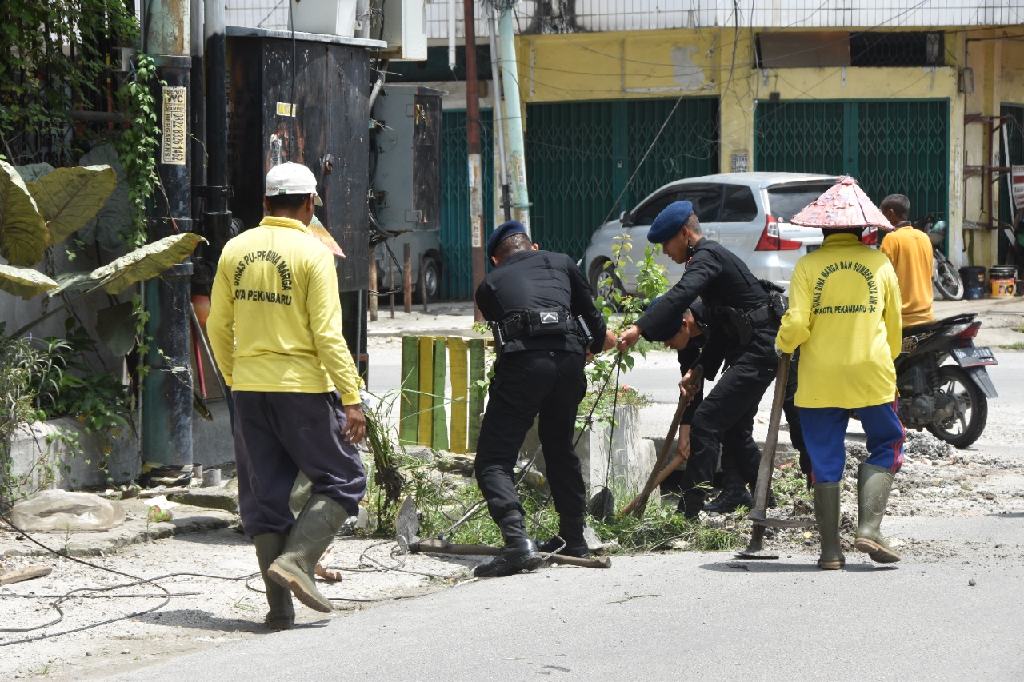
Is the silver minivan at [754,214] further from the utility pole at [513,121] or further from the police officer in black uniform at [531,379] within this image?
the police officer in black uniform at [531,379]

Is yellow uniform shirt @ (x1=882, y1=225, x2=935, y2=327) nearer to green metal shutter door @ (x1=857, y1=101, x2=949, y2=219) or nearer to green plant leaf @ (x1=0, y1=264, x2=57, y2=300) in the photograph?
green plant leaf @ (x1=0, y1=264, x2=57, y2=300)

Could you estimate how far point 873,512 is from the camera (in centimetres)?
658

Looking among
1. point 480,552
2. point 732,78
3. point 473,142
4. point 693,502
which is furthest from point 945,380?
point 732,78

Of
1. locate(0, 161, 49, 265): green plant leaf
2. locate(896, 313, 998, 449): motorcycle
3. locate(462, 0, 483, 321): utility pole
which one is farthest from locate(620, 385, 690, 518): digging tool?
locate(462, 0, 483, 321): utility pole

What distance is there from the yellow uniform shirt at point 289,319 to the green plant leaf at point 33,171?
257cm

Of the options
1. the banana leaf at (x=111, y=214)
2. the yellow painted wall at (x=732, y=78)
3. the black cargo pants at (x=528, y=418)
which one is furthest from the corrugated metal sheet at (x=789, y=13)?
the black cargo pants at (x=528, y=418)

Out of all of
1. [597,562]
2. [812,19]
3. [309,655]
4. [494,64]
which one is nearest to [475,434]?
[597,562]

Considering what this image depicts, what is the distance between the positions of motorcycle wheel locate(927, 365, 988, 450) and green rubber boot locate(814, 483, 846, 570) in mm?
3746

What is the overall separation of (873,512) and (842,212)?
4.48 feet

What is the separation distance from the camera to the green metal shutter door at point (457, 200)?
21.9 meters

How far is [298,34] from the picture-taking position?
8805 millimetres

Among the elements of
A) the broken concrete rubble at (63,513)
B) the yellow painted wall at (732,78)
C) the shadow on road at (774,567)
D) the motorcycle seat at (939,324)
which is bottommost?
the shadow on road at (774,567)

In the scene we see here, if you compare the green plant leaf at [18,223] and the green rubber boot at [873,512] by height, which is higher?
the green plant leaf at [18,223]

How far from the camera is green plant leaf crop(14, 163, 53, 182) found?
25.5 ft
